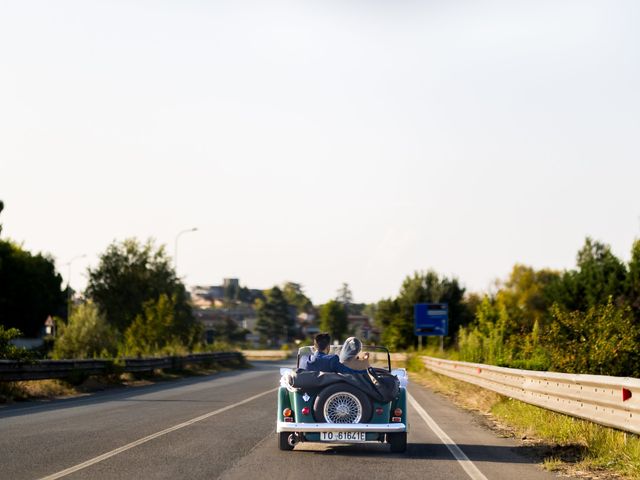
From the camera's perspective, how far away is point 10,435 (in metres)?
13.0

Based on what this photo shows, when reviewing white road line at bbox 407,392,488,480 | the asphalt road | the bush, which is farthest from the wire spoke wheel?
the bush

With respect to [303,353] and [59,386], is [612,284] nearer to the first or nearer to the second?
[59,386]

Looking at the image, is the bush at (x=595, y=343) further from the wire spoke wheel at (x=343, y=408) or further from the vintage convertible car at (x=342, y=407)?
the wire spoke wheel at (x=343, y=408)

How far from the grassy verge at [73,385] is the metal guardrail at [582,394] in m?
11.9

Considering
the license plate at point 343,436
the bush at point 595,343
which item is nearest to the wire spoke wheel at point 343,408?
the license plate at point 343,436

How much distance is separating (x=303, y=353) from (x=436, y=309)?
46.0 meters

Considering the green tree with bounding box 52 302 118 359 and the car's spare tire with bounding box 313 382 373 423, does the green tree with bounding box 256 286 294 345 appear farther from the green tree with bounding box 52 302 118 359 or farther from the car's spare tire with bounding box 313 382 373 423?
the car's spare tire with bounding box 313 382 373 423

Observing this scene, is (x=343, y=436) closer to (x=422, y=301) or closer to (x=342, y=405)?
(x=342, y=405)

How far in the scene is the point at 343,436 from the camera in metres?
11.0

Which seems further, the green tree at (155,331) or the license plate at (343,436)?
the green tree at (155,331)

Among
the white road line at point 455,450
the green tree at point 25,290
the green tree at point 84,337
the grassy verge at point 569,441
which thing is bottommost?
the white road line at point 455,450

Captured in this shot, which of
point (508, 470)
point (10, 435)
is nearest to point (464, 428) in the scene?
point (508, 470)

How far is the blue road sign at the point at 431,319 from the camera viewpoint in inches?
2276

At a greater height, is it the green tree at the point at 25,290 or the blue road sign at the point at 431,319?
the green tree at the point at 25,290
